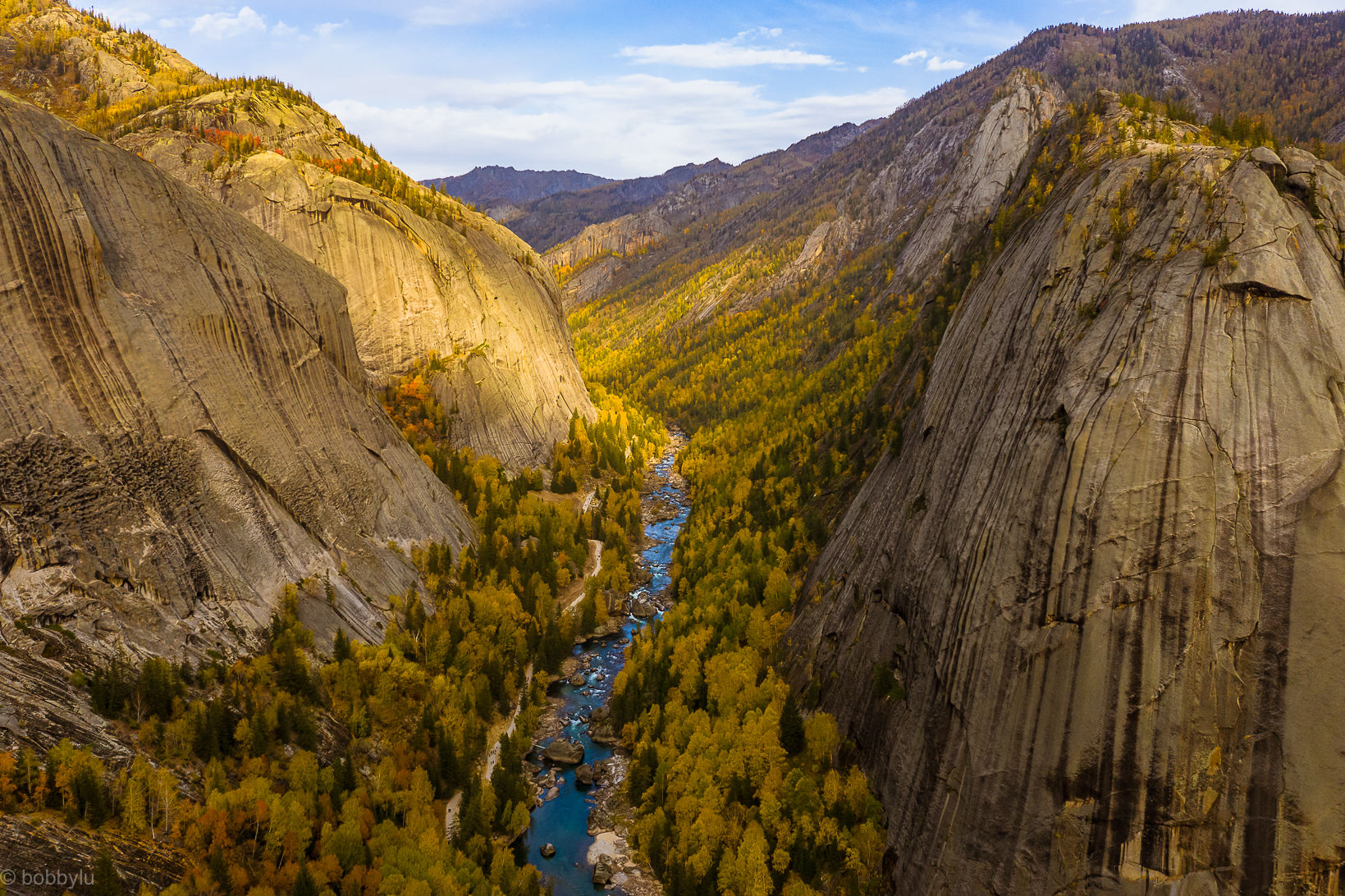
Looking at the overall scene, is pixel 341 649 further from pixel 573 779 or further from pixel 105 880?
pixel 105 880

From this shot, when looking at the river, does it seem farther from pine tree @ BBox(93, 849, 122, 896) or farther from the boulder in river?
pine tree @ BBox(93, 849, 122, 896)

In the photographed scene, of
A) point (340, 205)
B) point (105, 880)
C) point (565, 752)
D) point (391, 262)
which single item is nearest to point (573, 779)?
point (565, 752)

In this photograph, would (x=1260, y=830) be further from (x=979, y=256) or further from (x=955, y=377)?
(x=979, y=256)

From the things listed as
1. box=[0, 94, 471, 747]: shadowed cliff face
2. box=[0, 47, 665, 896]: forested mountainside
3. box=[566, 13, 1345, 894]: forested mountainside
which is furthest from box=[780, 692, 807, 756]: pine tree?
box=[0, 94, 471, 747]: shadowed cliff face

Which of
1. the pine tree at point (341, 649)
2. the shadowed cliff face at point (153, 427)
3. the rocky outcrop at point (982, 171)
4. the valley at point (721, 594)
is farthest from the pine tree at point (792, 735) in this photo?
the rocky outcrop at point (982, 171)

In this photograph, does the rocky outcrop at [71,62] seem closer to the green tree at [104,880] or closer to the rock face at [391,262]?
the rock face at [391,262]
